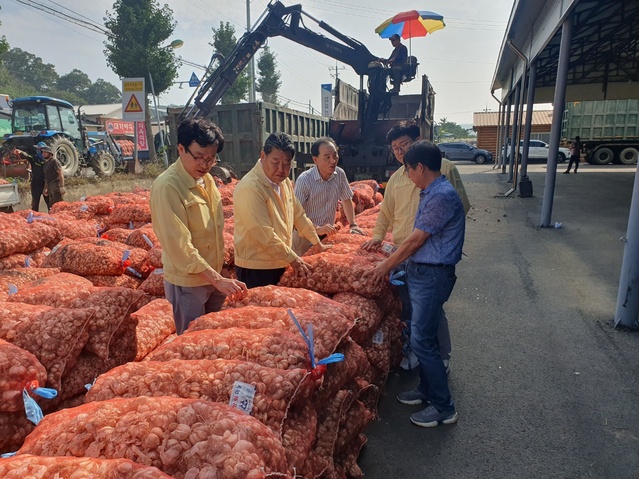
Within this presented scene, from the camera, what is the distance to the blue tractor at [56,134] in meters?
14.8

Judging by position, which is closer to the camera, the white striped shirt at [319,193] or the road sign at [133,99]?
the white striped shirt at [319,193]

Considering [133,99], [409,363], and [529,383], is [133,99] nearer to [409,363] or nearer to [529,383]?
[409,363]

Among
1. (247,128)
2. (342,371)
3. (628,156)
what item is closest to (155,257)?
(342,371)

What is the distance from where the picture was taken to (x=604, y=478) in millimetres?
2514

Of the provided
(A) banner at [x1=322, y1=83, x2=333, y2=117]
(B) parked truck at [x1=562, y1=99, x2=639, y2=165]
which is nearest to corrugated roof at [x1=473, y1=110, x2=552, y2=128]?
(B) parked truck at [x1=562, y1=99, x2=639, y2=165]

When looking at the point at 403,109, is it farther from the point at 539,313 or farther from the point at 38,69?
the point at 38,69

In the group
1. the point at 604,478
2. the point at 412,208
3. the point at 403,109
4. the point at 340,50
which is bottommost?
the point at 604,478

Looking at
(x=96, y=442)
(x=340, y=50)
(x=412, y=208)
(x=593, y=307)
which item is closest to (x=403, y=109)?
(x=340, y=50)

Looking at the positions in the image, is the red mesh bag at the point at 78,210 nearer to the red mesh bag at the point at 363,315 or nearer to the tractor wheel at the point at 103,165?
the red mesh bag at the point at 363,315

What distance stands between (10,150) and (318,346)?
16666 millimetres

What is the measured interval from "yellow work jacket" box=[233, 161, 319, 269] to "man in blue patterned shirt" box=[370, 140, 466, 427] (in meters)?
0.71

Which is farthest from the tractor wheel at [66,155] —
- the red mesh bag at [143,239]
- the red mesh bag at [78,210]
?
the red mesh bag at [143,239]

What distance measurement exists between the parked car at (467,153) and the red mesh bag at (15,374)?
104 ft

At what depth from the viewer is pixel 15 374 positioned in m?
1.88
